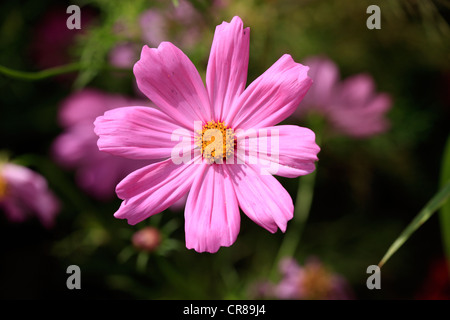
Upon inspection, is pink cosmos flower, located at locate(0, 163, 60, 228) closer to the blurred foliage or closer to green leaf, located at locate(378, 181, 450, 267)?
the blurred foliage

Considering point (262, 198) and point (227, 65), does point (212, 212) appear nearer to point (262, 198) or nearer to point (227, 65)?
point (262, 198)

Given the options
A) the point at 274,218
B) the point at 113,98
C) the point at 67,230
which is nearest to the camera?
the point at 274,218

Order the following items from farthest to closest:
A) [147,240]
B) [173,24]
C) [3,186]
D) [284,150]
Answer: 1. [173,24]
2. [3,186]
3. [147,240]
4. [284,150]

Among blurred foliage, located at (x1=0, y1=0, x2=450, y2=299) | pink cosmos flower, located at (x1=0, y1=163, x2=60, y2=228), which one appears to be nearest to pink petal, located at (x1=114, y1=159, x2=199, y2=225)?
pink cosmos flower, located at (x1=0, y1=163, x2=60, y2=228)

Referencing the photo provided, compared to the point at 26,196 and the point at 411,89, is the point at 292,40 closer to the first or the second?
the point at 411,89

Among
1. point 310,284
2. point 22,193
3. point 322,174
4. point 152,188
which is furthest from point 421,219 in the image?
point 22,193

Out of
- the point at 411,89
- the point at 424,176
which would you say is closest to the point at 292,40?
the point at 411,89

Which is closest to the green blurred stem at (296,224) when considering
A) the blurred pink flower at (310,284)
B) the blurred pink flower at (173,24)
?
the blurred pink flower at (310,284)
